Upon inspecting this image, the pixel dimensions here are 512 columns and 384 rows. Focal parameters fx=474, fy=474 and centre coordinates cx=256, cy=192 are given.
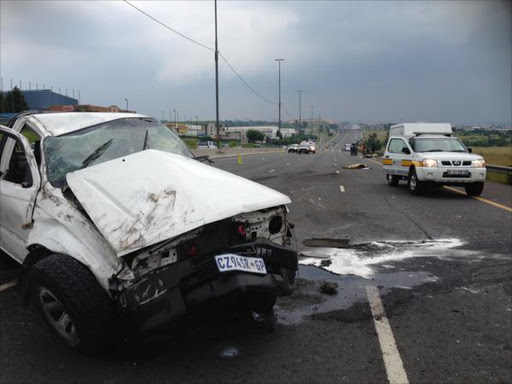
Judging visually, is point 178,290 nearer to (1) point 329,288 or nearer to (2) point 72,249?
(2) point 72,249

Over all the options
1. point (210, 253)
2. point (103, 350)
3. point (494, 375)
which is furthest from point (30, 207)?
point (494, 375)

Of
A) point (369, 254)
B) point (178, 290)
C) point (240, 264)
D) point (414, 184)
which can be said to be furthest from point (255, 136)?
→ point (178, 290)

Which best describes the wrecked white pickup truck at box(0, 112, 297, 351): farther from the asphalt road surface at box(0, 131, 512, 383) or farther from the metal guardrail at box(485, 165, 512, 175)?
the metal guardrail at box(485, 165, 512, 175)

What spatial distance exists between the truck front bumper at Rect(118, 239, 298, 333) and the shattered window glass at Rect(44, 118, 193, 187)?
148 centimetres

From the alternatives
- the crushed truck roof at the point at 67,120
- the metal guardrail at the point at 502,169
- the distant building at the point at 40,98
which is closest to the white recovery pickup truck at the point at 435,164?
the metal guardrail at the point at 502,169

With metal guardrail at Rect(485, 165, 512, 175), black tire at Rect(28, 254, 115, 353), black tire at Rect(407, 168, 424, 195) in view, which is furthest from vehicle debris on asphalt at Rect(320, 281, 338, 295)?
metal guardrail at Rect(485, 165, 512, 175)

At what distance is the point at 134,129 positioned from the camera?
212 inches

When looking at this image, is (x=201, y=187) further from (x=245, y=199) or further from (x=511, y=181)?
(x=511, y=181)

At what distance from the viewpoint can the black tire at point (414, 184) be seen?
13.3m

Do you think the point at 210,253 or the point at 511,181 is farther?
the point at 511,181

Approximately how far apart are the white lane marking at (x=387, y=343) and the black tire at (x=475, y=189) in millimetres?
9300

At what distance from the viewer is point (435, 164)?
41.7 feet

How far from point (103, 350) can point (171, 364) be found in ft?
1.69

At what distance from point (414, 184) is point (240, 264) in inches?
445
